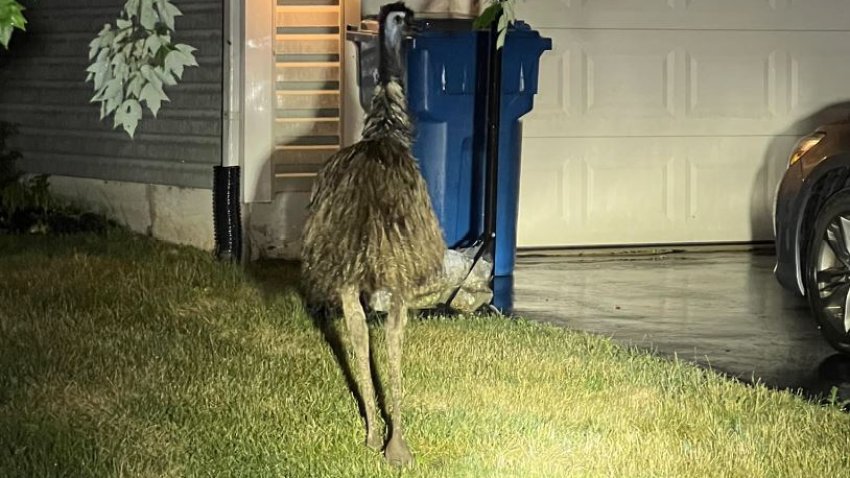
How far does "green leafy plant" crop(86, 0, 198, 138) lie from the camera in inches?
133

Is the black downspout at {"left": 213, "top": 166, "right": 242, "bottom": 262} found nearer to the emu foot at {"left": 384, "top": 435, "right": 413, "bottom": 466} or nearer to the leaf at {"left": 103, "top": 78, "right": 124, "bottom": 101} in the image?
the emu foot at {"left": 384, "top": 435, "right": 413, "bottom": 466}

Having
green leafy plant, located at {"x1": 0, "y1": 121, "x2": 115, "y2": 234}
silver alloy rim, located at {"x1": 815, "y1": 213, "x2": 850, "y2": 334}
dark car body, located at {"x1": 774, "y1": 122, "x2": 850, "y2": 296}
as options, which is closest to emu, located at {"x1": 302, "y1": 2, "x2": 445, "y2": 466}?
silver alloy rim, located at {"x1": 815, "y1": 213, "x2": 850, "y2": 334}

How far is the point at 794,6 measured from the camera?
1085cm

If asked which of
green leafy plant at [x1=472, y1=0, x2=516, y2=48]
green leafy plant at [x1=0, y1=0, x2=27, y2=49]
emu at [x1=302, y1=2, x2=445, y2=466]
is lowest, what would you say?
emu at [x1=302, y1=2, x2=445, y2=466]

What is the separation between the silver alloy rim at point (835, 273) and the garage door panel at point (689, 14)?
3.48 metres

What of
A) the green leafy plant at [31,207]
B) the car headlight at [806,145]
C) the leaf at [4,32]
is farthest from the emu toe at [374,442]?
the green leafy plant at [31,207]

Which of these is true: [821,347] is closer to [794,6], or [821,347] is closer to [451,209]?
[451,209]

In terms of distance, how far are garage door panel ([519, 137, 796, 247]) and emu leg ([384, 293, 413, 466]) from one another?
5.34 meters

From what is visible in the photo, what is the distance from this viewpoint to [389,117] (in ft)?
17.2

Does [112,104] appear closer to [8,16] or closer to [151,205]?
[8,16]

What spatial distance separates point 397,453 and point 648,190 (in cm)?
598

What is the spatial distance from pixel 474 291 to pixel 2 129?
5152mm

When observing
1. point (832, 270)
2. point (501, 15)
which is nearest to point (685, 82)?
point (832, 270)

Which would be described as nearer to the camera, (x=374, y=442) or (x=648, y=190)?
(x=374, y=442)
